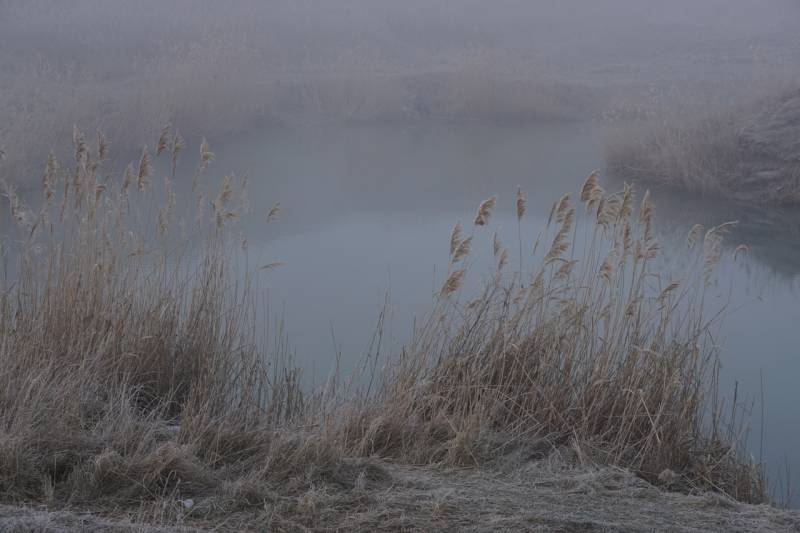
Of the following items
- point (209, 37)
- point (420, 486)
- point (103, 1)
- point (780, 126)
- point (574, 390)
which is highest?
point (103, 1)

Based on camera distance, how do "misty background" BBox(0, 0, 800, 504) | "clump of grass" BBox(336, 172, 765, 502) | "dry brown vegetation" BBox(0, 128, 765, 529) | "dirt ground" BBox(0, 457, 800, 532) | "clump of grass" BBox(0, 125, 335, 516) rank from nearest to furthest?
1. "dirt ground" BBox(0, 457, 800, 532)
2. "clump of grass" BBox(0, 125, 335, 516)
3. "dry brown vegetation" BBox(0, 128, 765, 529)
4. "clump of grass" BBox(336, 172, 765, 502)
5. "misty background" BBox(0, 0, 800, 504)

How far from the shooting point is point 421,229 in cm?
774

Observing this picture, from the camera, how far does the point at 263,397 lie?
12.5 feet

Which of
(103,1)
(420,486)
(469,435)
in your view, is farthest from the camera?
(103,1)

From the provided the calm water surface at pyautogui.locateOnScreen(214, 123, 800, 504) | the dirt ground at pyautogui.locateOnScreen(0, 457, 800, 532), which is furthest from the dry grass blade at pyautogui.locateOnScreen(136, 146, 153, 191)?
the dirt ground at pyautogui.locateOnScreen(0, 457, 800, 532)

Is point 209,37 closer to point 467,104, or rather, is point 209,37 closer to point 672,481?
point 467,104

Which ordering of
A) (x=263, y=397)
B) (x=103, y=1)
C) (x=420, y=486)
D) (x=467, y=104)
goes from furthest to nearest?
(x=103, y=1) → (x=467, y=104) → (x=263, y=397) → (x=420, y=486)

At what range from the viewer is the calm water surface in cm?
523

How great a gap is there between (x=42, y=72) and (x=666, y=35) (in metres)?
15.6

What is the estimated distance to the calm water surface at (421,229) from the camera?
523 cm

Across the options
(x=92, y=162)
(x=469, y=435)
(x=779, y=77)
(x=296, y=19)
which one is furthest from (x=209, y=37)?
(x=469, y=435)

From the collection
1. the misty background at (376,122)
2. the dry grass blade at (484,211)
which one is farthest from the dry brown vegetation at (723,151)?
the dry grass blade at (484,211)

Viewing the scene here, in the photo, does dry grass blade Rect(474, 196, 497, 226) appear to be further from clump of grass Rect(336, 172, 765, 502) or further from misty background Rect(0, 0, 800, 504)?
misty background Rect(0, 0, 800, 504)

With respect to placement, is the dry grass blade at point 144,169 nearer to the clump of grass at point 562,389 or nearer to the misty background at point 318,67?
the clump of grass at point 562,389
